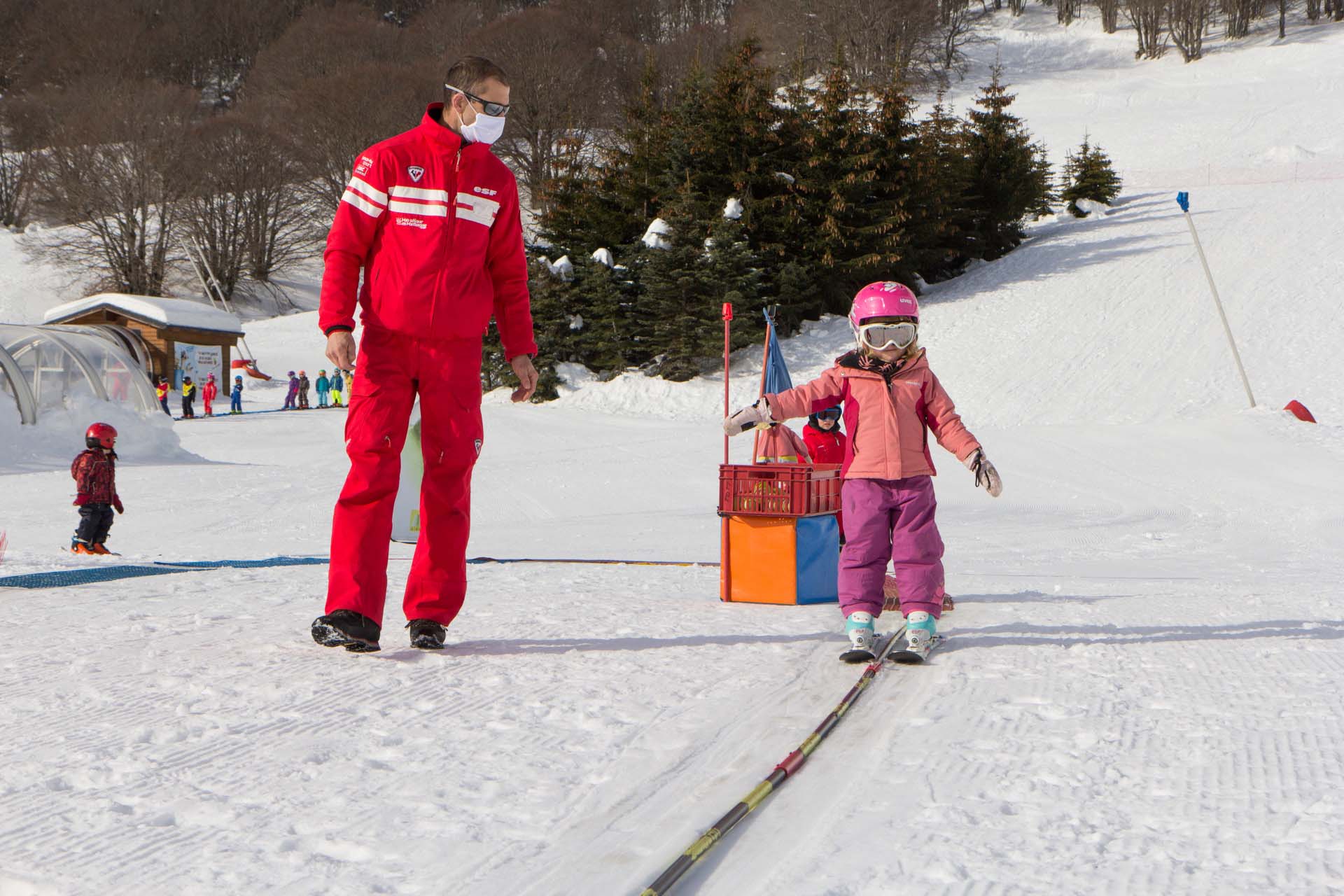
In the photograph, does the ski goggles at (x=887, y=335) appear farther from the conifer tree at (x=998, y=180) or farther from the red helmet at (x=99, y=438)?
the conifer tree at (x=998, y=180)

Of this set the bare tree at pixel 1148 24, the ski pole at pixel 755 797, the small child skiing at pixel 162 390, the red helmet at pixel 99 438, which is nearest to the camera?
the ski pole at pixel 755 797

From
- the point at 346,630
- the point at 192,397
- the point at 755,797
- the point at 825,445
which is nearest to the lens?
the point at 755,797

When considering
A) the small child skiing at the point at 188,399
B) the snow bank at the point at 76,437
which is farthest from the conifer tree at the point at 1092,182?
the snow bank at the point at 76,437

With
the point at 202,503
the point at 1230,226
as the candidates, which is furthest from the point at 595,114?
the point at 202,503

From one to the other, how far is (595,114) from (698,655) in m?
54.3

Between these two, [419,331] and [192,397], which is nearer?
[419,331]

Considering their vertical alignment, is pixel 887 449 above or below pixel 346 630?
above

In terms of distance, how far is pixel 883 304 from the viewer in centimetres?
444

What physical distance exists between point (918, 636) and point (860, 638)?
8.3 inches

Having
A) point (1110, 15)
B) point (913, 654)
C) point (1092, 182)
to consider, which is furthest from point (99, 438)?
point (1110, 15)

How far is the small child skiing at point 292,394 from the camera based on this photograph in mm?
32200

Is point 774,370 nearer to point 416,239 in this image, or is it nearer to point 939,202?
point 416,239

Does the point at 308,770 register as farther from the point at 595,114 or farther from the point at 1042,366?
the point at 595,114

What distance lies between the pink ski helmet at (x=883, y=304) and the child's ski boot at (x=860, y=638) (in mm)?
1094
